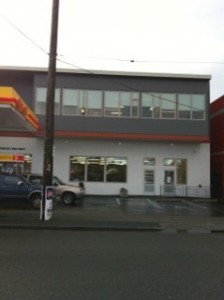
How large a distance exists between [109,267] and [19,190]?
1447 cm

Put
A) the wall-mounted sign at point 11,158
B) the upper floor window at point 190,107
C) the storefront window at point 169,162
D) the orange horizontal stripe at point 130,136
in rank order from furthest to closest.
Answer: the storefront window at point 169,162 < the upper floor window at point 190,107 < the orange horizontal stripe at point 130,136 < the wall-mounted sign at point 11,158

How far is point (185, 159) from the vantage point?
3538cm

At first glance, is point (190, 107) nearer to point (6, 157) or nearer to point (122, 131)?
point (122, 131)

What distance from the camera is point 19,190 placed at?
75.2 feet

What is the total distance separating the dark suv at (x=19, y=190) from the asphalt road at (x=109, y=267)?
8757mm

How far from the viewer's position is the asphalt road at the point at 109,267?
7.13 meters

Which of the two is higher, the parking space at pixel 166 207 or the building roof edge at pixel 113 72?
the building roof edge at pixel 113 72

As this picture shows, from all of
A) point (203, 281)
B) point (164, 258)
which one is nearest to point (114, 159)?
point (164, 258)

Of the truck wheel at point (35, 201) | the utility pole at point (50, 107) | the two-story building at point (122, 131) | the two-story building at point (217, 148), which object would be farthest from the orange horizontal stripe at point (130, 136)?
the utility pole at point (50, 107)

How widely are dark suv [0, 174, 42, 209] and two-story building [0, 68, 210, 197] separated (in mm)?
11052

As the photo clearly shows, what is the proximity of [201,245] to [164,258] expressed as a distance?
2.60 m

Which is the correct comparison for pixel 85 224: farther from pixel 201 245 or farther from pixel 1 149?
pixel 1 149

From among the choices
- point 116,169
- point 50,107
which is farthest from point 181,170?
point 50,107

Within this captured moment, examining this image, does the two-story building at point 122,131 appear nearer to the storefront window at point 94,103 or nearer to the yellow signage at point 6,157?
the storefront window at point 94,103
